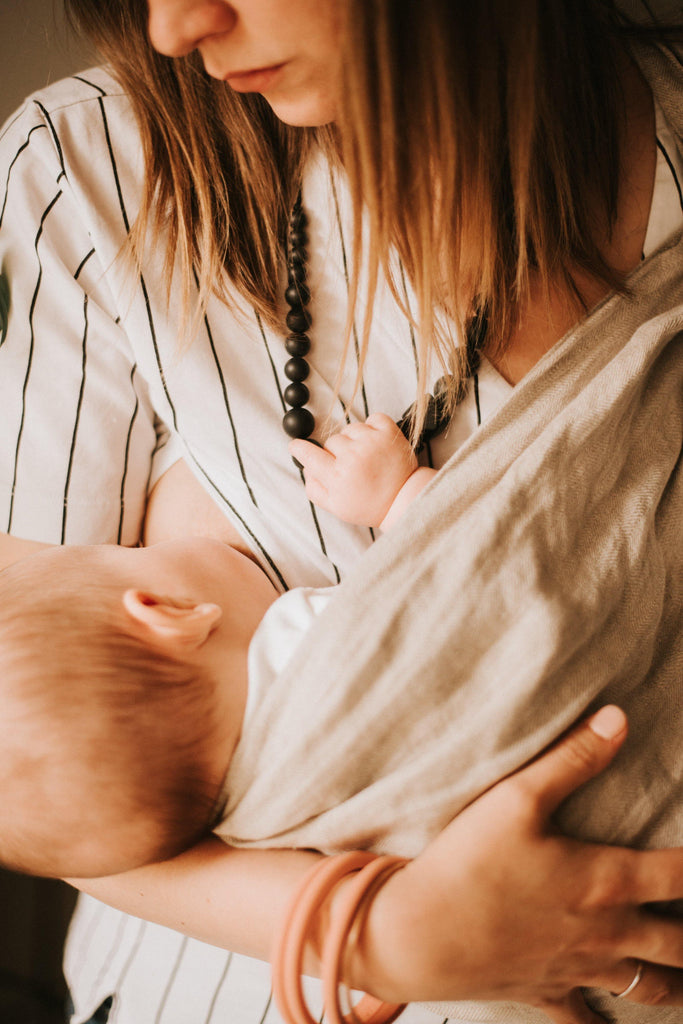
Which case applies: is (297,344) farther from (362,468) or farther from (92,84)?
(92,84)

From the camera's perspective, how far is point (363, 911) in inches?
22.2

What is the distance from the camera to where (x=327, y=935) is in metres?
0.55

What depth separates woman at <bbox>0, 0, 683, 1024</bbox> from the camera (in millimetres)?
556

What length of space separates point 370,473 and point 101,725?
35cm

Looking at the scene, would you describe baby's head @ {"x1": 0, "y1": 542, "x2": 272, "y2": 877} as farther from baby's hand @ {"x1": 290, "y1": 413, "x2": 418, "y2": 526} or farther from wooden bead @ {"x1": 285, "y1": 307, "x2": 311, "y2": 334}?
wooden bead @ {"x1": 285, "y1": 307, "x2": 311, "y2": 334}

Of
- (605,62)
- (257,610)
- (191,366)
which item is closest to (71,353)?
(191,366)

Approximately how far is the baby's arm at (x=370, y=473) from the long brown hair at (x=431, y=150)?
10 centimetres

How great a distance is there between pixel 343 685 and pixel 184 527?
38cm

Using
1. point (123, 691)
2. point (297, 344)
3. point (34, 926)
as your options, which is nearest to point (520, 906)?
point (123, 691)

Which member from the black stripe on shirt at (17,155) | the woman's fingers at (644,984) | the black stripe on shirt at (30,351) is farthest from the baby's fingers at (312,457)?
the woman's fingers at (644,984)

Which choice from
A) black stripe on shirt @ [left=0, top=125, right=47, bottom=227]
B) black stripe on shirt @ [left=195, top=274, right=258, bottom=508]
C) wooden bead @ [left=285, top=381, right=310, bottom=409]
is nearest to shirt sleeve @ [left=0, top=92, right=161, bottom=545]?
black stripe on shirt @ [left=0, top=125, right=47, bottom=227]

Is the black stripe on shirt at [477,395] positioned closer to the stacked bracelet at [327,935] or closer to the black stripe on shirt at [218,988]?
the stacked bracelet at [327,935]

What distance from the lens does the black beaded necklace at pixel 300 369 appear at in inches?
29.5

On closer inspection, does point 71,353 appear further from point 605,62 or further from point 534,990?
point 534,990
